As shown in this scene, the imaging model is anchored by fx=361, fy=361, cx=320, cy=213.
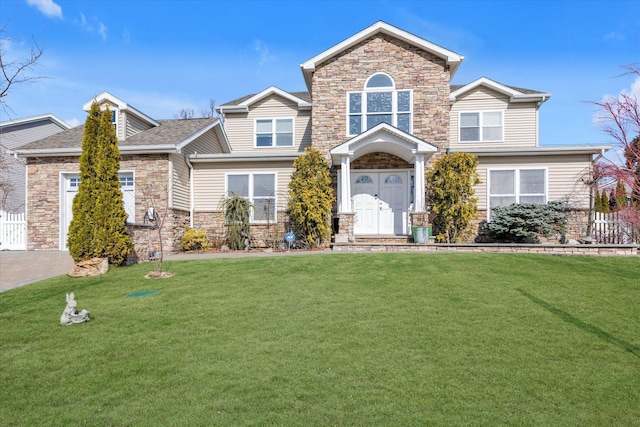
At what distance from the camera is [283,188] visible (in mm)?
13875

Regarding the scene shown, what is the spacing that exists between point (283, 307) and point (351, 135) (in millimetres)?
9404

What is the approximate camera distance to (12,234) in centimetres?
1366

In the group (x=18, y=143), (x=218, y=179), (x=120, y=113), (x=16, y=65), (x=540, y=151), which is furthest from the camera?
(x=18, y=143)

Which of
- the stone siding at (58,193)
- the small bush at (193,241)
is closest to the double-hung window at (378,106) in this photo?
the small bush at (193,241)

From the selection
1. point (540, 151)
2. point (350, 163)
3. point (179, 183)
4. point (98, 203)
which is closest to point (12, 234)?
point (179, 183)

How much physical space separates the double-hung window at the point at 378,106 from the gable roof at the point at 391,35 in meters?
1.51

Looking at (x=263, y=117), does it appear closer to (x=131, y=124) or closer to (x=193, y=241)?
(x=131, y=124)

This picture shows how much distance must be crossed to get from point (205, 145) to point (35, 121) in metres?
13.3

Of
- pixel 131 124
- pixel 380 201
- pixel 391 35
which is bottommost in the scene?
pixel 380 201

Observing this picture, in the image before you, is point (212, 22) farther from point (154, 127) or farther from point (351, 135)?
point (351, 135)

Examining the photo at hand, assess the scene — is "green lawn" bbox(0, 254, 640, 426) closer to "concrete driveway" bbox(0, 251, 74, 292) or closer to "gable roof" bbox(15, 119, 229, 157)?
"concrete driveway" bbox(0, 251, 74, 292)

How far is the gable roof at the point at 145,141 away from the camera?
12.7 meters

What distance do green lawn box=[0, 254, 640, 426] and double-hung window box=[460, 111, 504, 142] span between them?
9.70m

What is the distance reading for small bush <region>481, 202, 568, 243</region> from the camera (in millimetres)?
11805
